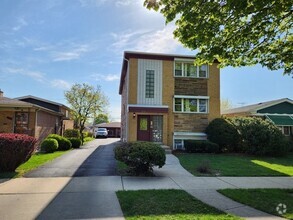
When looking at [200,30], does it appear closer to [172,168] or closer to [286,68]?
[286,68]

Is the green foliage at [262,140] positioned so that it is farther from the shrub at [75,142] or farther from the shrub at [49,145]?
the shrub at [75,142]

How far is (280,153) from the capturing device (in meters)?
18.2

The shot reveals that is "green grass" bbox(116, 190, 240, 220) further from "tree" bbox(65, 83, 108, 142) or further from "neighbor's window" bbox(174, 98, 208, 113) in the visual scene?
"tree" bbox(65, 83, 108, 142)

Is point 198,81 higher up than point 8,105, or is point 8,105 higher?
point 198,81

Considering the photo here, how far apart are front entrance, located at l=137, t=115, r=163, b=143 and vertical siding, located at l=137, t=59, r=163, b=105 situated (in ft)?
3.80

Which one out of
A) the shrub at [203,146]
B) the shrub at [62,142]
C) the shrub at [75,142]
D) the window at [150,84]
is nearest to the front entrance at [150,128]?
the window at [150,84]

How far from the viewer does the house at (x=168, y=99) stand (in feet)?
68.3

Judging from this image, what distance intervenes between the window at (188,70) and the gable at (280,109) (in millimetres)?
6981


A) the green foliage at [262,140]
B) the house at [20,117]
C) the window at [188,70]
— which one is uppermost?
the window at [188,70]

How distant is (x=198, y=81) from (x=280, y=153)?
788 cm

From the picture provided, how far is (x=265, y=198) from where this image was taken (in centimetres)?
748

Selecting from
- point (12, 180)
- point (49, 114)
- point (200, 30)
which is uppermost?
point (200, 30)

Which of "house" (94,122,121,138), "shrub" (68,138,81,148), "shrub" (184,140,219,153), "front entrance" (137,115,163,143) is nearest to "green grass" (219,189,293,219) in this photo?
"shrub" (184,140,219,153)

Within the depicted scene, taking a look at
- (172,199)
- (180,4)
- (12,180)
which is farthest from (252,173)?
(12,180)
